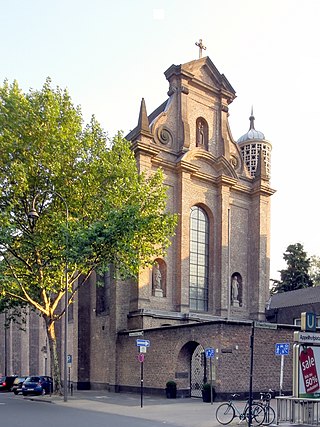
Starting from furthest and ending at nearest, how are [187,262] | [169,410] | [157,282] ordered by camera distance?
[187,262]
[157,282]
[169,410]

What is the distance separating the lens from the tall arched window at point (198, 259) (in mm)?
35906

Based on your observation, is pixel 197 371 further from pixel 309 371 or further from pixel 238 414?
pixel 309 371

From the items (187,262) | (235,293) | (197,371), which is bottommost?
(197,371)

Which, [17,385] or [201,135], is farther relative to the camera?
[201,135]

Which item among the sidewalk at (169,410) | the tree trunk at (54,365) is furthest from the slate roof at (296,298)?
the tree trunk at (54,365)

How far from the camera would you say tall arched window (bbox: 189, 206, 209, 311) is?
1414 inches

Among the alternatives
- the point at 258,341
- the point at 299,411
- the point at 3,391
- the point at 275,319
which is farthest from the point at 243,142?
the point at 299,411

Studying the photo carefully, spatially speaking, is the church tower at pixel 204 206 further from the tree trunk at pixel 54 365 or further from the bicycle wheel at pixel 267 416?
the bicycle wheel at pixel 267 416

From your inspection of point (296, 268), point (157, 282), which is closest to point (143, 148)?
point (157, 282)

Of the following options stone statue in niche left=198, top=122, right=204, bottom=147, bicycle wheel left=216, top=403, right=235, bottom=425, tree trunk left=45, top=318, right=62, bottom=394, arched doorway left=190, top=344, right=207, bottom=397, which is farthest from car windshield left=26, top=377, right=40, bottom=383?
stone statue in niche left=198, top=122, right=204, bottom=147

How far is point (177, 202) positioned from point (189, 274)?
5.11 meters

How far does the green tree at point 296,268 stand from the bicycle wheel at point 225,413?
39140 mm

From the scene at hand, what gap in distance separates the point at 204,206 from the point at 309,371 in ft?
77.6

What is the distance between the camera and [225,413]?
1540 centimetres
